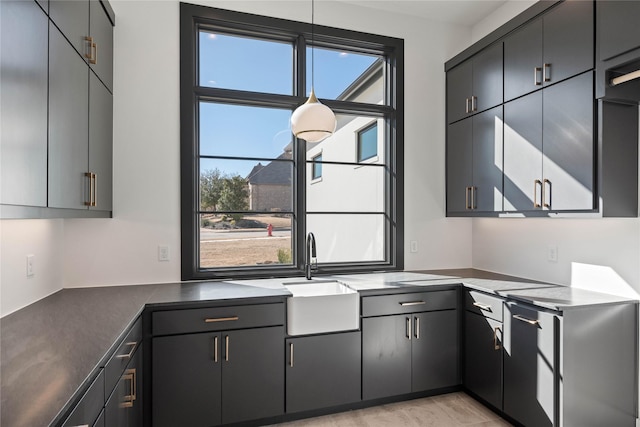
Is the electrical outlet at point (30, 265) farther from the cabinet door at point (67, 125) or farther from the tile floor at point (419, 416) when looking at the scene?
the tile floor at point (419, 416)

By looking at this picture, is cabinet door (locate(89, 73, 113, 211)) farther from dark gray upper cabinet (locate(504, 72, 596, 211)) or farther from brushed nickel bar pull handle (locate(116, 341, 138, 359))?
dark gray upper cabinet (locate(504, 72, 596, 211))

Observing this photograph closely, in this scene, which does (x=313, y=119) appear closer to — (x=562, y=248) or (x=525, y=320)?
(x=525, y=320)

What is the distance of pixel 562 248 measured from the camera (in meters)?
2.67

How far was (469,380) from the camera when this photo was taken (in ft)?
9.04

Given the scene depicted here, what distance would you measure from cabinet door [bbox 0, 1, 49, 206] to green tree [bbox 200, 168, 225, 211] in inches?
54.5

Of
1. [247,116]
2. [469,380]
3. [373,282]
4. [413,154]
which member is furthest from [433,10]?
[469,380]

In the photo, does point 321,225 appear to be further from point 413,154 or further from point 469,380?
point 469,380

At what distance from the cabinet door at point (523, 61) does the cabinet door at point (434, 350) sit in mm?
1652

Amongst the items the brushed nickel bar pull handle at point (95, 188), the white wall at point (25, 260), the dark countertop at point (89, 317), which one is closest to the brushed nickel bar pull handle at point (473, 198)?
the dark countertop at point (89, 317)

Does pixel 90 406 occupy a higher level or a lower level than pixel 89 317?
lower

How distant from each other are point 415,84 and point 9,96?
9.75ft

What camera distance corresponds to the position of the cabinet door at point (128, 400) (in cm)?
148

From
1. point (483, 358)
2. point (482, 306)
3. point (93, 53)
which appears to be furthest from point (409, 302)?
point (93, 53)

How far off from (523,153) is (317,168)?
5.10 ft
